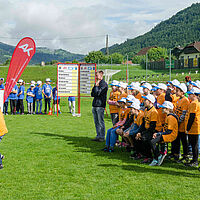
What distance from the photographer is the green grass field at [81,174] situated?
515 cm

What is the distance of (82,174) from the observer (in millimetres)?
6215

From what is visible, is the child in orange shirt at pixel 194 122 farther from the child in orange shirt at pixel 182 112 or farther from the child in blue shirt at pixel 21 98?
the child in blue shirt at pixel 21 98

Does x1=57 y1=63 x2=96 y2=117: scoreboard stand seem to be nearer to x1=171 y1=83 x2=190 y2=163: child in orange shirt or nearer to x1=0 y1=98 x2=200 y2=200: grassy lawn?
x1=0 y1=98 x2=200 y2=200: grassy lawn

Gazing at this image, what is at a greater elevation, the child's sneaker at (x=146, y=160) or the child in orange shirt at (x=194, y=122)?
the child in orange shirt at (x=194, y=122)

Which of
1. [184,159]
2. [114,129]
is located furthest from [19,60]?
[184,159]

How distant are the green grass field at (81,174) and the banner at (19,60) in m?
2.02

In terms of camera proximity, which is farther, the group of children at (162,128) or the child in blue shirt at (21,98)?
the child in blue shirt at (21,98)

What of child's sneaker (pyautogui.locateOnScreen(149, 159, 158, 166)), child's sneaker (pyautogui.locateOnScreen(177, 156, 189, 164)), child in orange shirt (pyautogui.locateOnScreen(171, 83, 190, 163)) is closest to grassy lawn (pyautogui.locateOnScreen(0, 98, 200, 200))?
child's sneaker (pyautogui.locateOnScreen(149, 159, 158, 166))

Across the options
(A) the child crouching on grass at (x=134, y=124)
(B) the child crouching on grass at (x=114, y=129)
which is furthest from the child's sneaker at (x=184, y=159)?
(B) the child crouching on grass at (x=114, y=129)

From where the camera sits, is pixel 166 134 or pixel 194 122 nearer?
pixel 194 122

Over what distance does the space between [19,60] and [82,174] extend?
4124 millimetres

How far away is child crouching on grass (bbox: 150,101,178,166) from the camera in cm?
675

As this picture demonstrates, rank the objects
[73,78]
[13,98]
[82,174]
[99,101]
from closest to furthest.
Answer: [82,174] → [99,101] → [73,78] → [13,98]

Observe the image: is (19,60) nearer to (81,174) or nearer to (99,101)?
(99,101)
